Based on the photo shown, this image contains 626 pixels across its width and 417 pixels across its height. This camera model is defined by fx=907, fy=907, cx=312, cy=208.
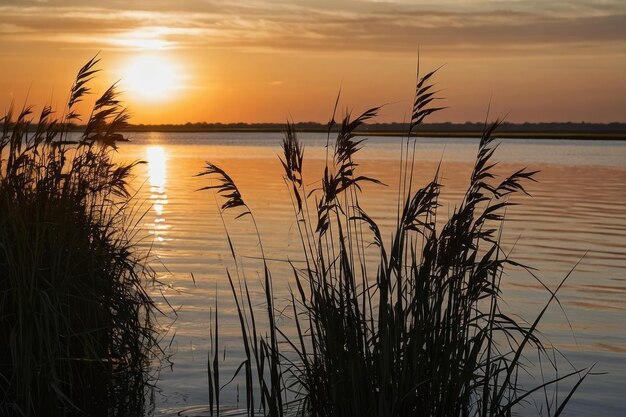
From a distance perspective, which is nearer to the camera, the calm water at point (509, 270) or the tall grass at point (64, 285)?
the tall grass at point (64, 285)

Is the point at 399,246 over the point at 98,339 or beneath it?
over

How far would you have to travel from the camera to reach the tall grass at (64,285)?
6.30 metres

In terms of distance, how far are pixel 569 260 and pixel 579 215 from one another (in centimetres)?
858

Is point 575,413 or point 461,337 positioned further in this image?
point 575,413

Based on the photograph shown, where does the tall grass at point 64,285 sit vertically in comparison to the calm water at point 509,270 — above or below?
above

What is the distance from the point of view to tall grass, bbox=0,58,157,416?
248 inches

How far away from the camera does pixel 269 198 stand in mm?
29172

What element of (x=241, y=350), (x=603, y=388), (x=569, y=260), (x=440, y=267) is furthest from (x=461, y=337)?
(x=569, y=260)

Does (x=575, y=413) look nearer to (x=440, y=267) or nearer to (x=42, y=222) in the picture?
(x=440, y=267)

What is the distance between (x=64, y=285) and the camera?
6664 mm

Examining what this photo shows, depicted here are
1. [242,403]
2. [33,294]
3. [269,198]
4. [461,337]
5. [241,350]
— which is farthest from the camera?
[269,198]

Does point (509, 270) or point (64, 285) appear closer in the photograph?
point (64, 285)

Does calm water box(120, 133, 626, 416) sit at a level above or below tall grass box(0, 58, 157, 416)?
below

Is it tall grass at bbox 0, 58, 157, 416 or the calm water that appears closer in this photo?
tall grass at bbox 0, 58, 157, 416
